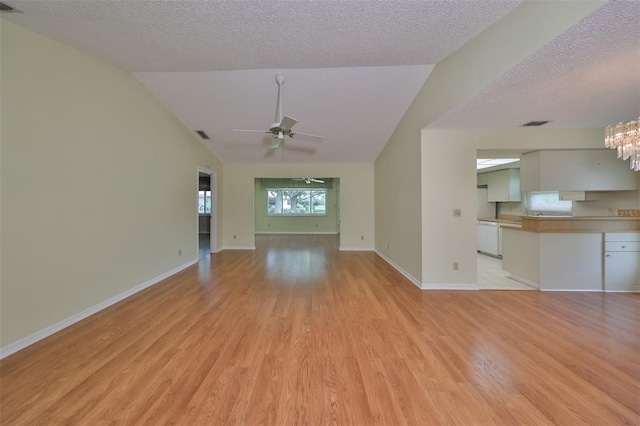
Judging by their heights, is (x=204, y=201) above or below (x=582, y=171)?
below

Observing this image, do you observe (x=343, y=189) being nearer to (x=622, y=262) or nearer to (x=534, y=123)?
(x=534, y=123)

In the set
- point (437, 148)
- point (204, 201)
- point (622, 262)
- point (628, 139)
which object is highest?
point (437, 148)

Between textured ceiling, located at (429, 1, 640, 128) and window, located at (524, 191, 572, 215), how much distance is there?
6.70 feet

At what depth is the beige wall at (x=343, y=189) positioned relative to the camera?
678 cm

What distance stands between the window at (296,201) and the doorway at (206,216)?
259 cm

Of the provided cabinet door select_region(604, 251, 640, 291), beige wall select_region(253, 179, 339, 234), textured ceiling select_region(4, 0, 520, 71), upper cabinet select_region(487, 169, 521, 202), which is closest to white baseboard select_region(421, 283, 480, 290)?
cabinet door select_region(604, 251, 640, 291)

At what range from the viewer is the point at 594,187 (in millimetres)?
3719

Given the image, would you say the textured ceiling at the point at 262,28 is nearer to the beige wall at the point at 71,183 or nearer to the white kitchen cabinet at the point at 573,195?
the beige wall at the point at 71,183

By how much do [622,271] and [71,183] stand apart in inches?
280

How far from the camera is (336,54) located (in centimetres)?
278

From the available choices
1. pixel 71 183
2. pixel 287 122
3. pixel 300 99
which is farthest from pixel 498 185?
pixel 71 183

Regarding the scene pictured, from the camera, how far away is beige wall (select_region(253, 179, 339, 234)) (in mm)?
10695

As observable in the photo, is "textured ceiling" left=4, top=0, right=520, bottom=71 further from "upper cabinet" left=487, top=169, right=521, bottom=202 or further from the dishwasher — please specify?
the dishwasher

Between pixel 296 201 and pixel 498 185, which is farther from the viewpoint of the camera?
pixel 296 201
